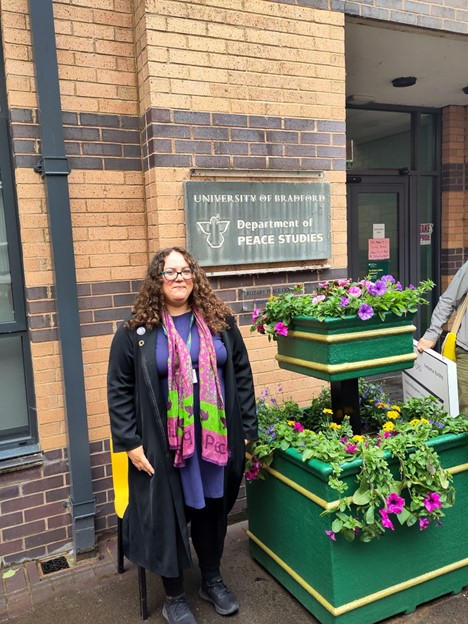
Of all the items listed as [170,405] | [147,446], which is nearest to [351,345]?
[170,405]

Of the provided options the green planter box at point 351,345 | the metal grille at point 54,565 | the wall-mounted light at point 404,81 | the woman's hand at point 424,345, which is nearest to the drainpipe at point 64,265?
the metal grille at point 54,565

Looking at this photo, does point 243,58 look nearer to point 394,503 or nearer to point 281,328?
point 281,328

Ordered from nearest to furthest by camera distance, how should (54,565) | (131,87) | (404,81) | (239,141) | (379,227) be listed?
(54,565)
(131,87)
(239,141)
(404,81)
(379,227)

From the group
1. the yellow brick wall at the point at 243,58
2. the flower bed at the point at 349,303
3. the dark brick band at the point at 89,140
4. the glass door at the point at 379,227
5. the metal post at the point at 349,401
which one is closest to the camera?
the flower bed at the point at 349,303

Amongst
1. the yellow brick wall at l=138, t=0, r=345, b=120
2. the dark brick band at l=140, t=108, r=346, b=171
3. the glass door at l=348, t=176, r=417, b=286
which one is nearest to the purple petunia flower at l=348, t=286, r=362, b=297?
the dark brick band at l=140, t=108, r=346, b=171

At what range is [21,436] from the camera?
3291mm

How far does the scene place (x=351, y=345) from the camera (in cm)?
249

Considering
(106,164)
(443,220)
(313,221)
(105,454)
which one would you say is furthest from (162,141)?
(443,220)

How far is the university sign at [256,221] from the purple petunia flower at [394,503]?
172cm

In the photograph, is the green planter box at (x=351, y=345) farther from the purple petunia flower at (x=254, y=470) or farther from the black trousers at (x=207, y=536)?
the black trousers at (x=207, y=536)

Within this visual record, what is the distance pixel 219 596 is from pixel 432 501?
3.82ft

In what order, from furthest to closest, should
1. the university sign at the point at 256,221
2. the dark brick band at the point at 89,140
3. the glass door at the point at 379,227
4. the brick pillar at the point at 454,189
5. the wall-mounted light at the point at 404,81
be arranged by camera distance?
the brick pillar at the point at 454,189 < the glass door at the point at 379,227 < the wall-mounted light at the point at 404,81 < the university sign at the point at 256,221 < the dark brick band at the point at 89,140

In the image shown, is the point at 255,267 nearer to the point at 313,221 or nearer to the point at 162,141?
the point at 313,221

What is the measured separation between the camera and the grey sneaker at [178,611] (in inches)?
99.8
